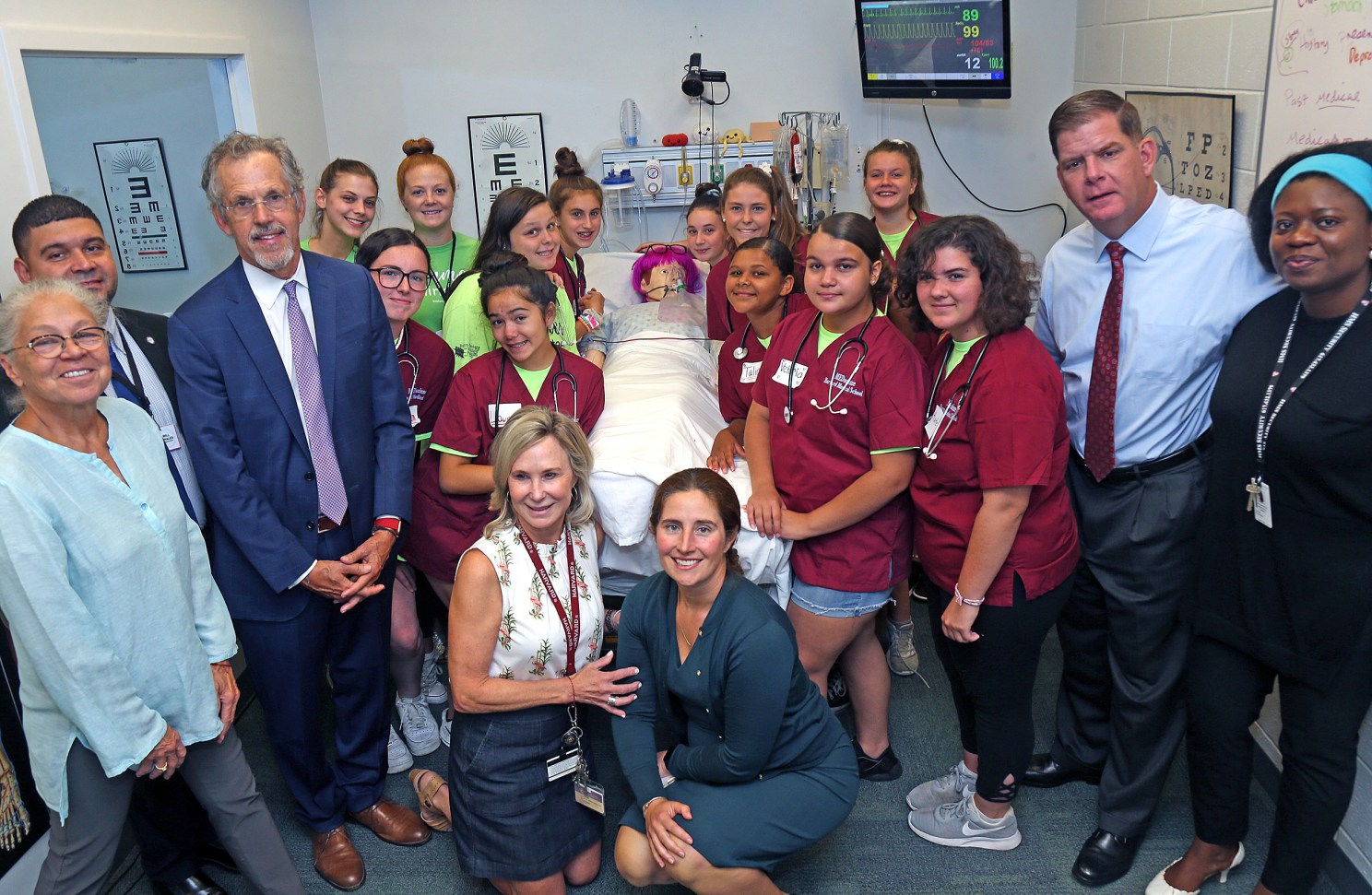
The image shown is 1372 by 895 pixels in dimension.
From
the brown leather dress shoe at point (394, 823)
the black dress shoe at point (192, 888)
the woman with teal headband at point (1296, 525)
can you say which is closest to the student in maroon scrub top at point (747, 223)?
the woman with teal headband at point (1296, 525)

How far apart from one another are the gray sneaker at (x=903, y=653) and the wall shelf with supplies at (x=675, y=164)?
245 cm

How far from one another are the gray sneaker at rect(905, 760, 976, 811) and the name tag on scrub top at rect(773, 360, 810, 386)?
A: 42.4 inches

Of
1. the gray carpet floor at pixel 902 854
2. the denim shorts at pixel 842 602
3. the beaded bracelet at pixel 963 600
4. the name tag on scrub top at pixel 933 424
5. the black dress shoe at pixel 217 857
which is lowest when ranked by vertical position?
the gray carpet floor at pixel 902 854

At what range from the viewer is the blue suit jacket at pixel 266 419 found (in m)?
2.11

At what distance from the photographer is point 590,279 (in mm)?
4164

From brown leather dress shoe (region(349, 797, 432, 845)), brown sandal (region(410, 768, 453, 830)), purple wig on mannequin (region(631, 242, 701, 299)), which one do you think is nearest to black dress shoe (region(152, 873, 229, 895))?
brown leather dress shoe (region(349, 797, 432, 845))

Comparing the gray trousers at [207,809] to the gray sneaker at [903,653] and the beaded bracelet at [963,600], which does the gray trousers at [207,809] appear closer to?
the beaded bracelet at [963,600]

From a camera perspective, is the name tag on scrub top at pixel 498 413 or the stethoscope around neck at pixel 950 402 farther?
the name tag on scrub top at pixel 498 413

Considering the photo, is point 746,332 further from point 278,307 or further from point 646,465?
point 278,307

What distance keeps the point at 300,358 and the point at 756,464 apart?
3.59ft

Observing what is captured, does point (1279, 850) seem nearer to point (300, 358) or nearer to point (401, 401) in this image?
point (401, 401)

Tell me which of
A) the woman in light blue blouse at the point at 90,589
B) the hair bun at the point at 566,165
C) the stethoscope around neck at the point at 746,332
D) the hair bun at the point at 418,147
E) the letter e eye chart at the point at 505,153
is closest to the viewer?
the woman in light blue blouse at the point at 90,589

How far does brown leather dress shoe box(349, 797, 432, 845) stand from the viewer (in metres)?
2.53

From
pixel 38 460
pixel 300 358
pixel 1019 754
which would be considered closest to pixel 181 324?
pixel 300 358
